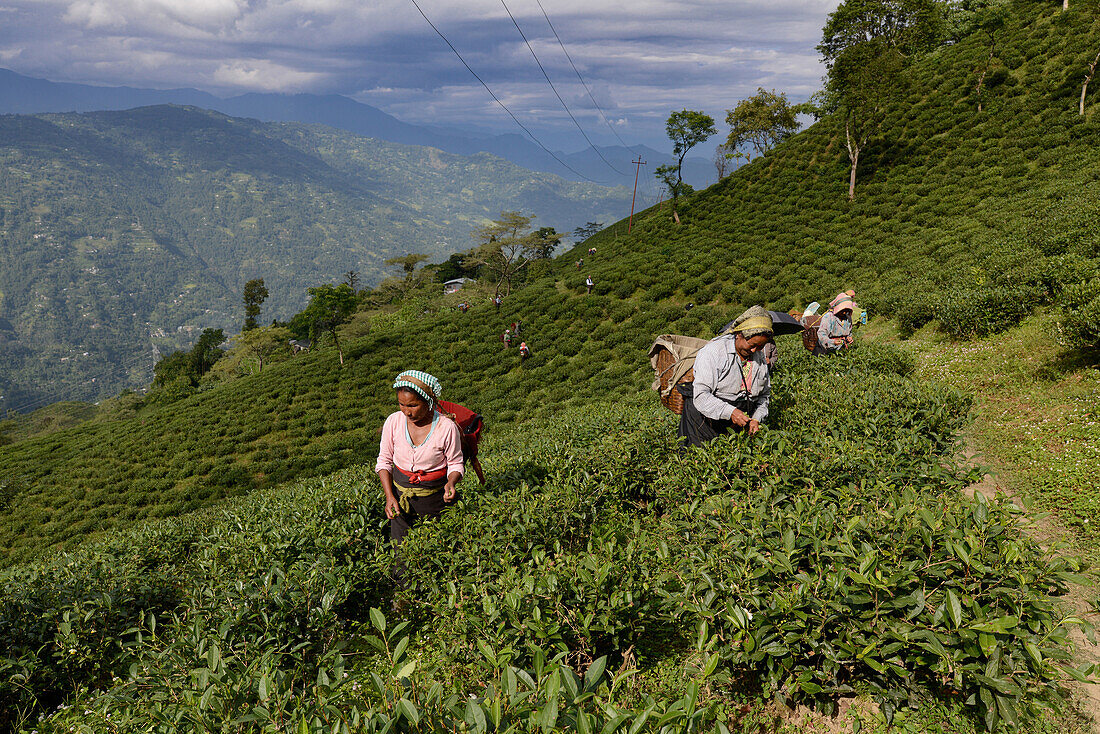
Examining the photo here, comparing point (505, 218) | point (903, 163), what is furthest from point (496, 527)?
point (505, 218)

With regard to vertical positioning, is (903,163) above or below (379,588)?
above

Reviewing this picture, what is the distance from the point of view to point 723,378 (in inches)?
182

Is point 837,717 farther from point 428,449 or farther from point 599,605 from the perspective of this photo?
point 428,449

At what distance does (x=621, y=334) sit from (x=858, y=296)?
911 centimetres

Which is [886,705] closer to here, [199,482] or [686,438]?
[686,438]

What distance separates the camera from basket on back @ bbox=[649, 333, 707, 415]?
527 cm

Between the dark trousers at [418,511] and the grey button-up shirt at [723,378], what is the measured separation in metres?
2.56

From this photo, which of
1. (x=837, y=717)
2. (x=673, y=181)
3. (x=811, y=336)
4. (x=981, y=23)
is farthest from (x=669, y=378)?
(x=673, y=181)

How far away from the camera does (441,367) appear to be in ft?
81.1

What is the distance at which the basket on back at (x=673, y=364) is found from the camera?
5.27 meters

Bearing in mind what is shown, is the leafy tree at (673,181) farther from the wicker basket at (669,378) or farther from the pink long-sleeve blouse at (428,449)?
the pink long-sleeve blouse at (428,449)

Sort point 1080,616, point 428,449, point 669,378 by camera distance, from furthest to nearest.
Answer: point 669,378 < point 428,449 < point 1080,616

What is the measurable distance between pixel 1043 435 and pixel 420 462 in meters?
6.79

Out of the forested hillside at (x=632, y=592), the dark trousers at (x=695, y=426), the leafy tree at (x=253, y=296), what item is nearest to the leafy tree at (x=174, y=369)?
the leafy tree at (x=253, y=296)
